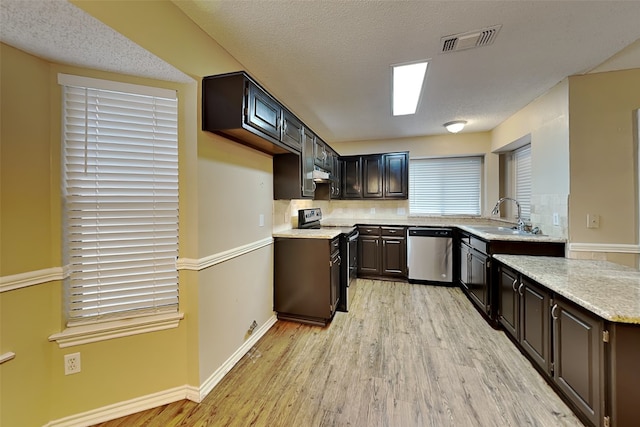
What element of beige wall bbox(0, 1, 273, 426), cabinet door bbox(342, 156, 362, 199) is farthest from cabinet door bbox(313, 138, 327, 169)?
beige wall bbox(0, 1, 273, 426)

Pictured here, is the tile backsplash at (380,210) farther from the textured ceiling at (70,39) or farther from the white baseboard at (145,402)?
the textured ceiling at (70,39)

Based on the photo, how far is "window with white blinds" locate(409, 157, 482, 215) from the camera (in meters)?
4.64

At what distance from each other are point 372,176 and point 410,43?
3.00 m

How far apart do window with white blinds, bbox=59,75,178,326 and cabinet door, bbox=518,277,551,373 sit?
265cm

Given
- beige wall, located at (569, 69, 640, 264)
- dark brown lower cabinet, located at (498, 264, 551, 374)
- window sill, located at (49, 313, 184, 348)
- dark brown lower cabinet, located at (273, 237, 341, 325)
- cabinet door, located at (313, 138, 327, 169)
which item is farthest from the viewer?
cabinet door, located at (313, 138, 327, 169)

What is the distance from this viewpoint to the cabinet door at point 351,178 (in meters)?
4.88

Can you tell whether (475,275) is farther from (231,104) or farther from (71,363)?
(71,363)

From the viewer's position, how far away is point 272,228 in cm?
290

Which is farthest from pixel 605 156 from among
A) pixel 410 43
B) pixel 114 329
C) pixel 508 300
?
pixel 114 329

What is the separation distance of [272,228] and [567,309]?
2515mm

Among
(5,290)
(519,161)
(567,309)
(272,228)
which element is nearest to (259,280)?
(272,228)

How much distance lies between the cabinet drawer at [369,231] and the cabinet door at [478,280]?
1.49 metres

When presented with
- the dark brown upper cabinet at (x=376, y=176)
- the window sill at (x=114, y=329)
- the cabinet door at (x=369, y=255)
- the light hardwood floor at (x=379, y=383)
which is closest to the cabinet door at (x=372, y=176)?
the dark brown upper cabinet at (x=376, y=176)

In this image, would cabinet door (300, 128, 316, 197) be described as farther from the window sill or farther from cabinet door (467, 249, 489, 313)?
cabinet door (467, 249, 489, 313)
